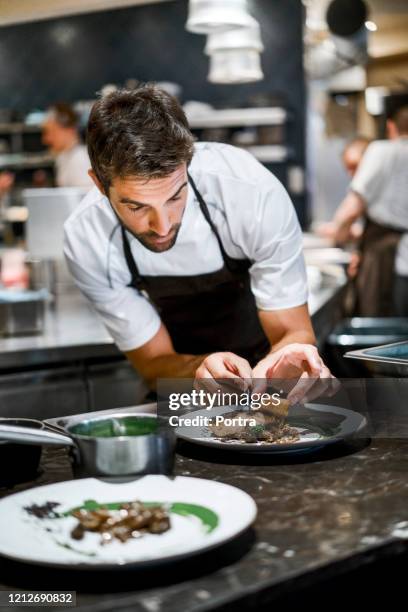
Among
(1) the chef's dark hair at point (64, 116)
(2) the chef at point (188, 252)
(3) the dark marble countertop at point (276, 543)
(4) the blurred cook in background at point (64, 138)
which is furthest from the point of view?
(1) the chef's dark hair at point (64, 116)

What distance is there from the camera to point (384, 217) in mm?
5922

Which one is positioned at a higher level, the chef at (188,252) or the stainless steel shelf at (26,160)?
the stainless steel shelf at (26,160)

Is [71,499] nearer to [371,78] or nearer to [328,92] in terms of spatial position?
[371,78]

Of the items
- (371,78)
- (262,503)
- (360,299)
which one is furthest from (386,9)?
(262,503)

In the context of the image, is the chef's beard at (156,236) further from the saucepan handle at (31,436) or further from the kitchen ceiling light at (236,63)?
the kitchen ceiling light at (236,63)

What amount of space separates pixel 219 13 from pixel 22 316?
1994 mm

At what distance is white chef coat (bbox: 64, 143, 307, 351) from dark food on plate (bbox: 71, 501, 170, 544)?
45.9 inches

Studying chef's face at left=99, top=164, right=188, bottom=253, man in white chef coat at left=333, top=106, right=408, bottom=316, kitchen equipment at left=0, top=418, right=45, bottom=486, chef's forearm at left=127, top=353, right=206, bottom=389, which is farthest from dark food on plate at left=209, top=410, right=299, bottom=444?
man in white chef coat at left=333, top=106, right=408, bottom=316

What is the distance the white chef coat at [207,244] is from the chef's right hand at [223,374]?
1.78 ft

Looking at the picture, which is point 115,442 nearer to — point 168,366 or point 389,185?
point 168,366

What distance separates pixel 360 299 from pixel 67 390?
3.48 meters

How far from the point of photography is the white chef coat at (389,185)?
577cm

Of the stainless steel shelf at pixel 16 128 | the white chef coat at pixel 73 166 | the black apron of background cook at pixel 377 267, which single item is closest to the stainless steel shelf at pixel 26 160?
the stainless steel shelf at pixel 16 128

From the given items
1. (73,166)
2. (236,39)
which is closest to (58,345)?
(236,39)
